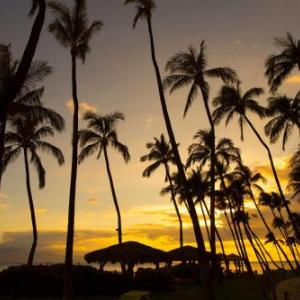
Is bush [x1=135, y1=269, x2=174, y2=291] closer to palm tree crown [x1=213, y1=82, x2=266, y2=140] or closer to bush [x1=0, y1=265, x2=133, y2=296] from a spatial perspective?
bush [x1=0, y1=265, x2=133, y2=296]

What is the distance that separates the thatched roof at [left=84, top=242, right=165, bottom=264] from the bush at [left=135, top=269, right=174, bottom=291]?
3.32 ft

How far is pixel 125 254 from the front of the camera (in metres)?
24.4

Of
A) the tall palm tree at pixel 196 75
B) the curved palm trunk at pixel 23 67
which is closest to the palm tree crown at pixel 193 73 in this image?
the tall palm tree at pixel 196 75

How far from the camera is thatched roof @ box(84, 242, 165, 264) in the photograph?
2447 cm

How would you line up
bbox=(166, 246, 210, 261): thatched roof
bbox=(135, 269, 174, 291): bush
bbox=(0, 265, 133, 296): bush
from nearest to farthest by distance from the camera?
1. bbox=(0, 265, 133, 296): bush
2. bbox=(135, 269, 174, 291): bush
3. bbox=(166, 246, 210, 261): thatched roof

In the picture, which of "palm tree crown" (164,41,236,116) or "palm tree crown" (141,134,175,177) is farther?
"palm tree crown" (141,134,175,177)

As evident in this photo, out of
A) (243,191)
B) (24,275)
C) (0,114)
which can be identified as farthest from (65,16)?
(243,191)

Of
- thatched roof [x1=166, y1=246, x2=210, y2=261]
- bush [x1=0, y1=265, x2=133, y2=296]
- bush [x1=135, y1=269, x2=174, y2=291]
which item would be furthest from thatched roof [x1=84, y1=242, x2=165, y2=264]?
thatched roof [x1=166, y1=246, x2=210, y2=261]

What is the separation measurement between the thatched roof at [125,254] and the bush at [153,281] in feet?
3.32

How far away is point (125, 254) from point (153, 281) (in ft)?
8.40

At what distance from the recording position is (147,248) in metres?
25.7

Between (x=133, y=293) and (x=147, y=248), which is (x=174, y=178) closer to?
(x=147, y=248)

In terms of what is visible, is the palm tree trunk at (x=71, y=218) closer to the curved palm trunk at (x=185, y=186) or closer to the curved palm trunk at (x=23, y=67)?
the curved palm trunk at (x=185, y=186)

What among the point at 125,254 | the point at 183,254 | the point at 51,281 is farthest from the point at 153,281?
the point at 183,254
